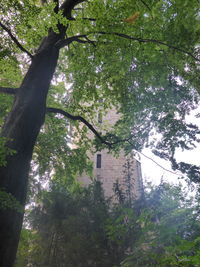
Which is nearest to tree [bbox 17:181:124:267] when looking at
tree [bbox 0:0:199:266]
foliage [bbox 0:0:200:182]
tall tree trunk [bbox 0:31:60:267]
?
foliage [bbox 0:0:200:182]

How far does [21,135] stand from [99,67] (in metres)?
5.23

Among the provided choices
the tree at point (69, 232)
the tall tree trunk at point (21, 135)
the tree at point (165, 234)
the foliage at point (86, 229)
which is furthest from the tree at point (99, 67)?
the tree at point (69, 232)

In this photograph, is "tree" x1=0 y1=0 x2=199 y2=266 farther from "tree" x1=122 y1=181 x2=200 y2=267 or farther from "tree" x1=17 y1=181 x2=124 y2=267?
"tree" x1=17 y1=181 x2=124 y2=267

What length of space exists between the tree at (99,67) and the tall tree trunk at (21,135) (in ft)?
0.04

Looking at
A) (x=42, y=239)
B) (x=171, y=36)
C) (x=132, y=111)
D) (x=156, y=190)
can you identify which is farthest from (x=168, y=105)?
(x=42, y=239)

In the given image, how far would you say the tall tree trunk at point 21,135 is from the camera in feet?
9.72

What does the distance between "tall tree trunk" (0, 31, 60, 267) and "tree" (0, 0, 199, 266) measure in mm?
13

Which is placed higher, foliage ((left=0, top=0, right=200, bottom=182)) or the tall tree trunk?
foliage ((left=0, top=0, right=200, bottom=182))

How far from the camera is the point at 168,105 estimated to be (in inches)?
275

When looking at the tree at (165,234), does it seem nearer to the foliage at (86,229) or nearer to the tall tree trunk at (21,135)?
the foliage at (86,229)

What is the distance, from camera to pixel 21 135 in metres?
3.85

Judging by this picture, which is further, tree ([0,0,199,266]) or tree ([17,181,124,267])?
tree ([17,181,124,267])

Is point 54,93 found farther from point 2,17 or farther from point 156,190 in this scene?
point 156,190

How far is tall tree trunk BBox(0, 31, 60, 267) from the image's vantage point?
2963 mm
